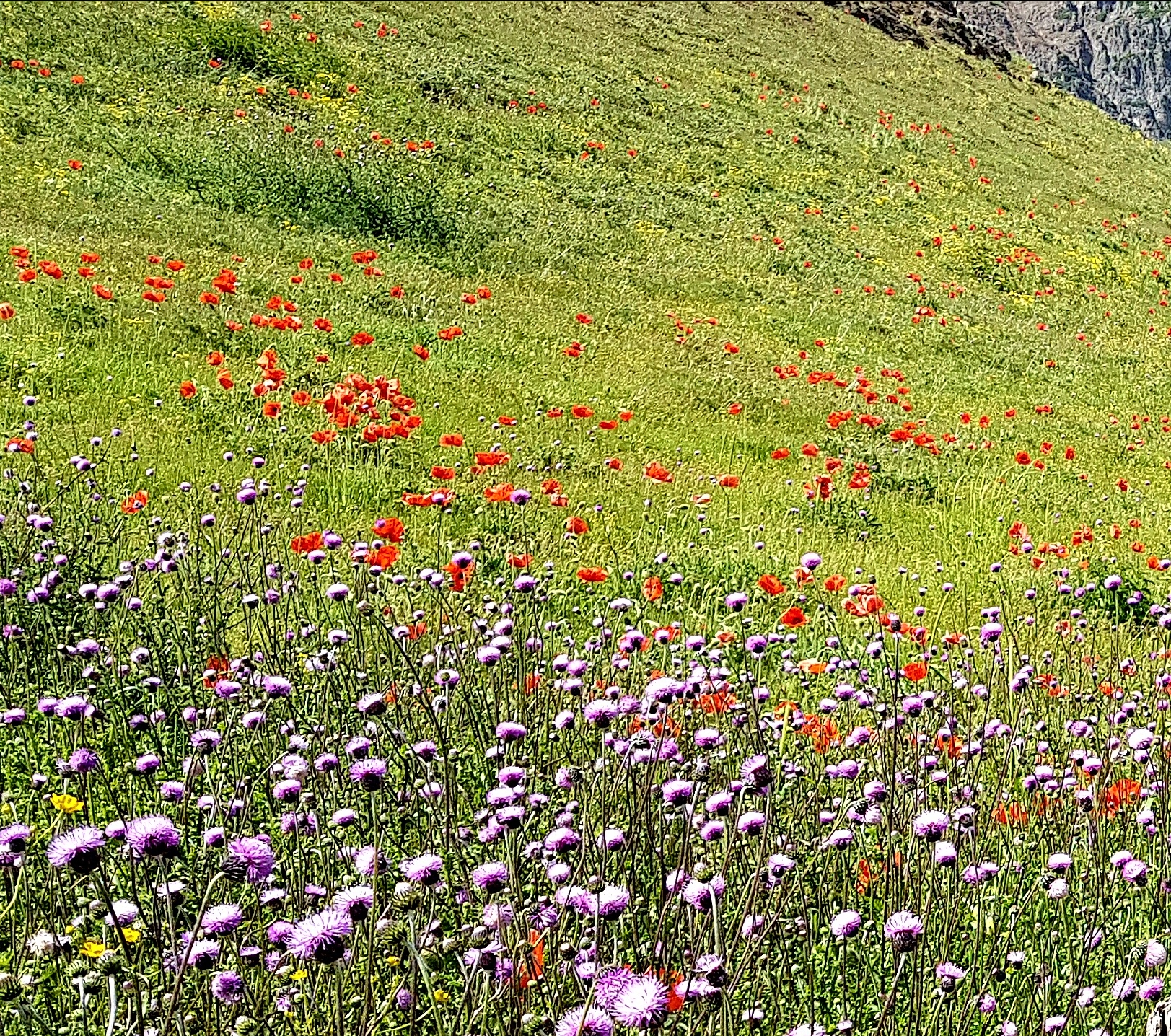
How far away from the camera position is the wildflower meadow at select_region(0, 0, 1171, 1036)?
6.31 ft

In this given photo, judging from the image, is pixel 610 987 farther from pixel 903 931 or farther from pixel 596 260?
pixel 596 260

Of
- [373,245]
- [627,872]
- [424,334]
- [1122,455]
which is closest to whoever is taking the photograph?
[627,872]

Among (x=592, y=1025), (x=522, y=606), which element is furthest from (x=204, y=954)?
(x=522, y=606)

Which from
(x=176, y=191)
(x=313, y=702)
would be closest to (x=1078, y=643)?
(x=313, y=702)

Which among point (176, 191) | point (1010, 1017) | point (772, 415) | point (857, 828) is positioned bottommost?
point (176, 191)

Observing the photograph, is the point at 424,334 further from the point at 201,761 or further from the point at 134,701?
the point at 201,761

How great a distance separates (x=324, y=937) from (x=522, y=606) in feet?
9.40

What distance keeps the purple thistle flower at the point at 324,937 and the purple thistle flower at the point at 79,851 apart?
29 cm

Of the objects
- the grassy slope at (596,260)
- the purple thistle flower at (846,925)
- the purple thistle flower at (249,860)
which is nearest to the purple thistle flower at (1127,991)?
the purple thistle flower at (846,925)

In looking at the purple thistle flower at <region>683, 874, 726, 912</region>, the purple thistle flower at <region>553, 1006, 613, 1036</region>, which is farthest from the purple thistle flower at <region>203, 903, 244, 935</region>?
the purple thistle flower at <region>683, 874, 726, 912</region>

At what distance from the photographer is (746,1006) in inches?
76.9

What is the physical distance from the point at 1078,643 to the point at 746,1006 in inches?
127

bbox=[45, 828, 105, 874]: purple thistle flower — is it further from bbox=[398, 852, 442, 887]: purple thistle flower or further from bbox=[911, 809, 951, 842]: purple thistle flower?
bbox=[911, 809, 951, 842]: purple thistle flower

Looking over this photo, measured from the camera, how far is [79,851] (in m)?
1.44
